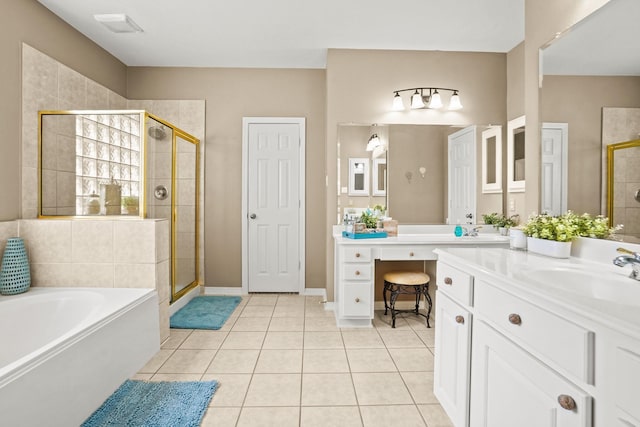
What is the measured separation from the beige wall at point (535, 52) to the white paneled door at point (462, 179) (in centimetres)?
128

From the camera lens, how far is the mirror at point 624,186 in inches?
54.9

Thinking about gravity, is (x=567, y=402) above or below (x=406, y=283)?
above

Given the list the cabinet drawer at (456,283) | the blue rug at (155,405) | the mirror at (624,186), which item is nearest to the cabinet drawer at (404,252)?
the cabinet drawer at (456,283)

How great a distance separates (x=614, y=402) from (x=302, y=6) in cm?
299

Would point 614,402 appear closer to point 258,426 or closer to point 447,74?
point 258,426

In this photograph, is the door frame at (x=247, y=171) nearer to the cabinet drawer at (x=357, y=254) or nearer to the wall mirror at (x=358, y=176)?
the wall mirror at (x=358, y=176)

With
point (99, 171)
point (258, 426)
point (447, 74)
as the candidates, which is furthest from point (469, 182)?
point (99, 171)

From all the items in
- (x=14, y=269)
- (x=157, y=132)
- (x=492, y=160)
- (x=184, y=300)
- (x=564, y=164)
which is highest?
(x=157, y=132)

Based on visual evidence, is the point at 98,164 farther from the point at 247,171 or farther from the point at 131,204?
the point at 247,171

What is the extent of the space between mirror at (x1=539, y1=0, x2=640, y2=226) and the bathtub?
2508 mm

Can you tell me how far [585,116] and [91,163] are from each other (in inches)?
124

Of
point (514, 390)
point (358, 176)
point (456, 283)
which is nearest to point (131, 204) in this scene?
point (358, 176)

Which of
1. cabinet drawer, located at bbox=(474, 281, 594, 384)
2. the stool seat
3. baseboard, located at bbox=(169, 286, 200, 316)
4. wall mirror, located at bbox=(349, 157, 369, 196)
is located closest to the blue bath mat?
baseboard, located at bbox=(169, 286, 200, 316)

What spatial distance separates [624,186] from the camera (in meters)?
1.44
